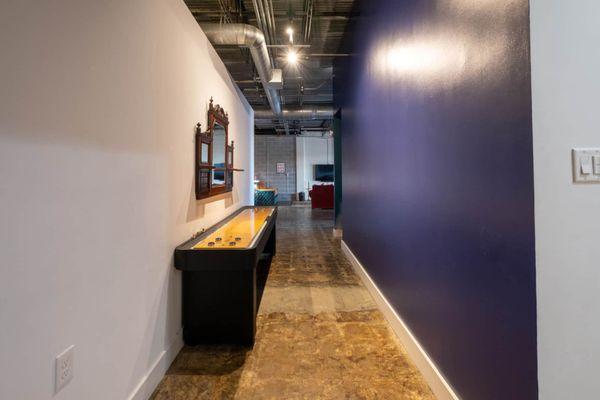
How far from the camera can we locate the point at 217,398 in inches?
61.5

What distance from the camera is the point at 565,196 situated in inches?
37.2

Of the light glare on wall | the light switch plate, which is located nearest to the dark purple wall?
the light glare on wall

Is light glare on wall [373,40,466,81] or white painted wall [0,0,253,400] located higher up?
light glare on wall [373,40,466,81]

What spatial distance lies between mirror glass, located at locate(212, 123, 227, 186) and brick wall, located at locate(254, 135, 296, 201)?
1001cm

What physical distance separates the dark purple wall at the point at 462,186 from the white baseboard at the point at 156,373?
1.60m

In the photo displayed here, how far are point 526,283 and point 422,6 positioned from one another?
157 cm

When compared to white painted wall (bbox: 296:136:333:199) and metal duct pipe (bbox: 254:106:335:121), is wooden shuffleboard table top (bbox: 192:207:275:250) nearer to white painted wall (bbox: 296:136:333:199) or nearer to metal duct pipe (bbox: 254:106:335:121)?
metal duct pipe (bbox: 254:106:335:121)

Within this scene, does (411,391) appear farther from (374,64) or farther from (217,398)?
(374,64)

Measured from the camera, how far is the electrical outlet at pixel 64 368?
985mm

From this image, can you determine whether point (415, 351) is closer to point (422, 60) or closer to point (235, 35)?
point (422, 60)

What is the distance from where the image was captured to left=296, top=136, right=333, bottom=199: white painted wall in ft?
43.2

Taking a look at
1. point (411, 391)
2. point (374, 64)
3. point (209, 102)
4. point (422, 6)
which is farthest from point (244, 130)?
point (411, 391)

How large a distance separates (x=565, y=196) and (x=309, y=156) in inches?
492

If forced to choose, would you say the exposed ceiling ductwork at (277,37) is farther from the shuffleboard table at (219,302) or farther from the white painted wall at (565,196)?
the white painted wall at (565,196)
